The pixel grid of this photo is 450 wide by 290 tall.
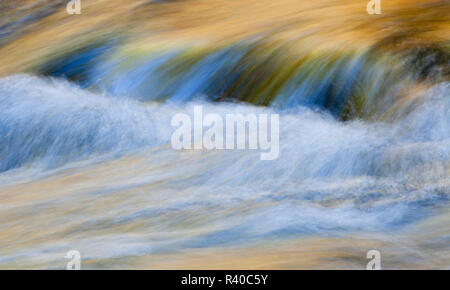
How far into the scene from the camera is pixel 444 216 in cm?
518

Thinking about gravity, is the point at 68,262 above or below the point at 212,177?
below

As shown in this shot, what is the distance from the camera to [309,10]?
8.20 metres

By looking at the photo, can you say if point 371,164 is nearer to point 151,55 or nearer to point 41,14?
point 151,55

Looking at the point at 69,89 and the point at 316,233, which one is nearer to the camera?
the point at 316,233

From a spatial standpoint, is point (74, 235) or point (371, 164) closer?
point (74, 235)

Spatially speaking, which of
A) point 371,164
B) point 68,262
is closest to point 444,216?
point 371,164

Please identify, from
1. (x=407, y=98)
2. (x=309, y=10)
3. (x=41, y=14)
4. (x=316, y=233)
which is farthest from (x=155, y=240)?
(x=41, y=14)

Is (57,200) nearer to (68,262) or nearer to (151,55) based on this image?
(68,262)

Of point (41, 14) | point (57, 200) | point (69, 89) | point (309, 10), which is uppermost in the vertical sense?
point (41, 14)

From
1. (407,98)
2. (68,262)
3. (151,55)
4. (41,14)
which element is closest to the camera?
(68,262)

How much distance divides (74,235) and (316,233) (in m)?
1.49
